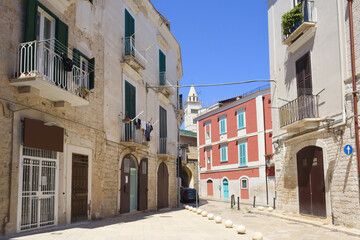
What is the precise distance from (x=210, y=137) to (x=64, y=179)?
30099 mm

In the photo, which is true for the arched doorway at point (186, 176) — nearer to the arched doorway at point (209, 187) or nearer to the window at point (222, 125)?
the arched doorway at point (209, 187)

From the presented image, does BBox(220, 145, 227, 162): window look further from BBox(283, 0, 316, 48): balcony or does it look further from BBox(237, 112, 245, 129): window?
BBox(283, 0, 316, 48): balcony

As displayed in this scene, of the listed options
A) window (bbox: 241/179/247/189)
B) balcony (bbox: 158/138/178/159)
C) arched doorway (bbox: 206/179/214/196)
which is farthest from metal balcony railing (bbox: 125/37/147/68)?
arched doorway (bbox: 206/179/214/196)

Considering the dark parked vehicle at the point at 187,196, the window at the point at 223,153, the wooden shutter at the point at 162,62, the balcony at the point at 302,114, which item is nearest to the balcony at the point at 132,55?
the wooden shutter at the point at 162,62

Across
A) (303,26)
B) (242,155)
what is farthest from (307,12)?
(242,155)

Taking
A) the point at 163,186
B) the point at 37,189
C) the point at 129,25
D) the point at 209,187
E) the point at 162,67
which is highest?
the point at 129,25

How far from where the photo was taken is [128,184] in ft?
54.4

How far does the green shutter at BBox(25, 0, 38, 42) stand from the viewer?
30.9ft

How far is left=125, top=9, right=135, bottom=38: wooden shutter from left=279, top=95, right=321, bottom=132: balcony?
7.93 metres

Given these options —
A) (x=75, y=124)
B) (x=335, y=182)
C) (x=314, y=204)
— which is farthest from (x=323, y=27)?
(x=75, y=124)

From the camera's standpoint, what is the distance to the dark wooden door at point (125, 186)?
1578 centimetres

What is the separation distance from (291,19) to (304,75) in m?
2.43

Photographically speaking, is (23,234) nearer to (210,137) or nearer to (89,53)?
(89,53)

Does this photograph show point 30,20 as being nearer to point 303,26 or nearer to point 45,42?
point 45,42
